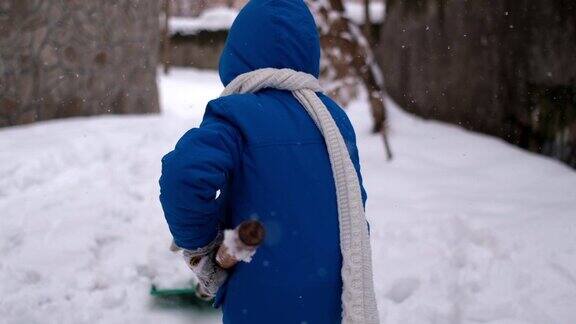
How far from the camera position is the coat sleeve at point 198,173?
1181 millimetres

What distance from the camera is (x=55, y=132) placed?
474 centimetres

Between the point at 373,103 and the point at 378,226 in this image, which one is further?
the point at 373,103

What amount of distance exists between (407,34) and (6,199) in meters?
6.44

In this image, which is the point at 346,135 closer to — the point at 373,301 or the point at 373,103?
the point at 373,301

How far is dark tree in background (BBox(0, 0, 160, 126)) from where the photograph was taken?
15.5ft

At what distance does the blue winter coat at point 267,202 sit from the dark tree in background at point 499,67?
3.41m

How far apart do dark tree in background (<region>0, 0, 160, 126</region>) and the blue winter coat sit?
164 inches

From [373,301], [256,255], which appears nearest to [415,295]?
[373,301]

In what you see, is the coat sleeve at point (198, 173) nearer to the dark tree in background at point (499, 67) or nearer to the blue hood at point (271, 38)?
the blue hood at point (271, 38)

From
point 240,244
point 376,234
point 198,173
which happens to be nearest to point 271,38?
point 198,173

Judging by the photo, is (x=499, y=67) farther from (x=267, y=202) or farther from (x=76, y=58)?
(x=267, y=202)

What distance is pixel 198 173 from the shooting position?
1.17m

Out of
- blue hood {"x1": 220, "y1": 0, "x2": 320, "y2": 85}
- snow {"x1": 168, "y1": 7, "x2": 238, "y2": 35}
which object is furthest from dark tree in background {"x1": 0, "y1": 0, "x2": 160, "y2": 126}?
snow {"x1": 168, "y1": 7, "x2": 238, "y2": 35}

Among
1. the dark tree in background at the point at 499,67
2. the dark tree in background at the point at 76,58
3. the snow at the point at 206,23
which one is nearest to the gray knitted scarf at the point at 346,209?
the dark tree in background at the point at 499,67
